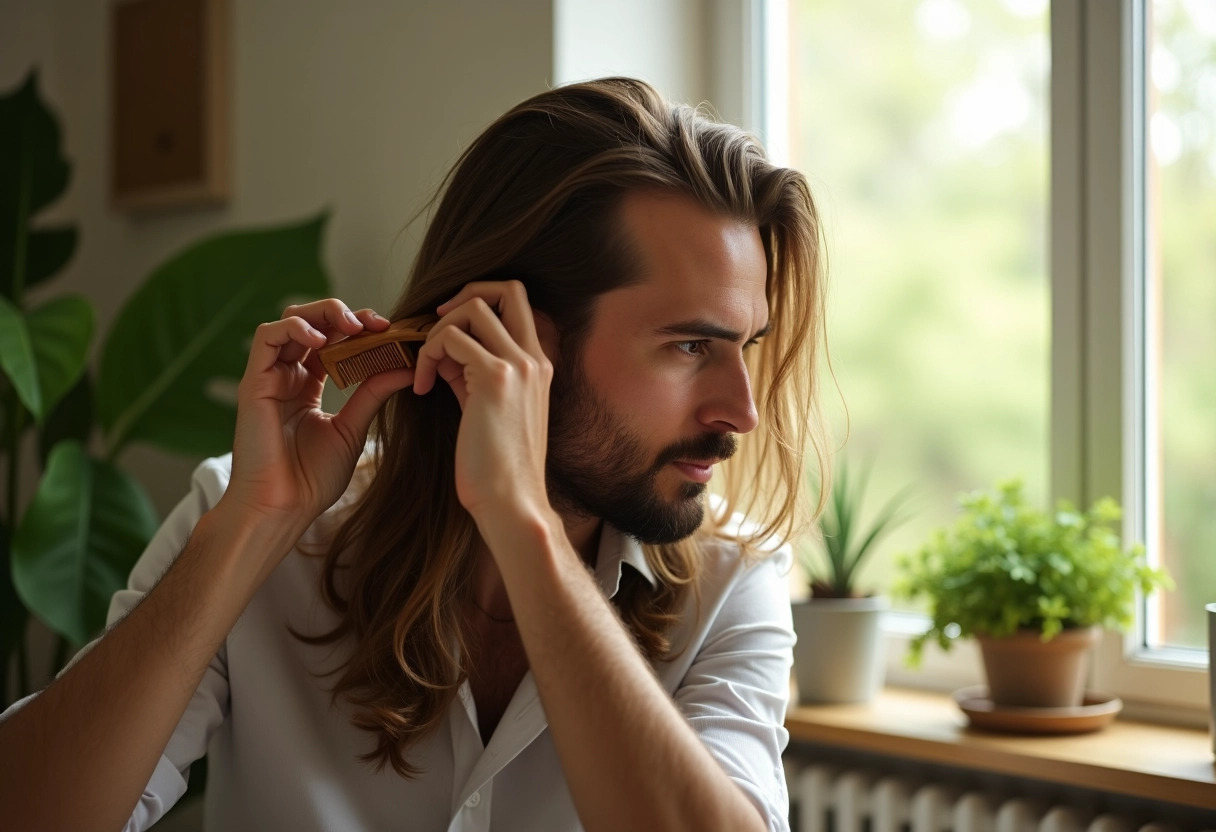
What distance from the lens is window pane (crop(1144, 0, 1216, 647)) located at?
1.74 m

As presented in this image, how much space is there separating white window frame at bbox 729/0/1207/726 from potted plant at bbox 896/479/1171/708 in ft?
0.43

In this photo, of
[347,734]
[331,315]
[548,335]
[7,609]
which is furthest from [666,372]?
[7,609]

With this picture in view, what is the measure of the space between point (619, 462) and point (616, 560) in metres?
0.17

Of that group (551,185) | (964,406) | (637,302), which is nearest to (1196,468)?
(964,406)

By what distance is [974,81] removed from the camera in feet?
6.47

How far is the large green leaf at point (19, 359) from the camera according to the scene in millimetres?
1796

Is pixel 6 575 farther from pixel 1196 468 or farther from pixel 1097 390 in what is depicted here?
pixel 1196 468

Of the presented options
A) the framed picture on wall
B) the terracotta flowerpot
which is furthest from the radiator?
the framed picture on wall

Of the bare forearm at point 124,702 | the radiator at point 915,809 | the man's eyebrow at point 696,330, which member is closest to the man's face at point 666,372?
the man's eyebrow at point 696,330

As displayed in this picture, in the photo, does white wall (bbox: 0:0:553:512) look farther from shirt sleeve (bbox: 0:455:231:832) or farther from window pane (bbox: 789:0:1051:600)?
shirt sleeve (bbox: 0:455:231:832)

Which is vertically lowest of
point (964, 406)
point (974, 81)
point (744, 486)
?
point (744, 486)

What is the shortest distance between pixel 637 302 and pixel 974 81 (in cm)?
99

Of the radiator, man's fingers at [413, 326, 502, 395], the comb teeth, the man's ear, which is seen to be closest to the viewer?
man's fingers at [413, 326, 502, 395]

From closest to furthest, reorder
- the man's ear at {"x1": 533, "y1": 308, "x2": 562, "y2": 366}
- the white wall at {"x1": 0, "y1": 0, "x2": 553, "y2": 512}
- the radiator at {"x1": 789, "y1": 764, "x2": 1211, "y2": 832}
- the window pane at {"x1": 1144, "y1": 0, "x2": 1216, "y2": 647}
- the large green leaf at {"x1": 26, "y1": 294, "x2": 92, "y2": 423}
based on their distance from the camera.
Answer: the man's ear at {"x1": 533, "y1": 308, "x2": 562, "y2": 366}
the radiator at {"x1": 789, "y1": 764, "x2": 1211, "y2": 832}
the window pane at {"x1": 1144, "y1": 0, "x2": 1216, "y2": 647}
the large green leaf at {"x1": 26, "y1": 294, "x2": 92, "y2": 423}
the white wall at {"x1": 0, "y1": 0, "x2": 553, "y2": 512}
